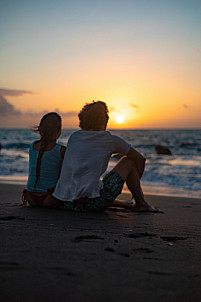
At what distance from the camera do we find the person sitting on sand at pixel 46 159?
3.77 meters

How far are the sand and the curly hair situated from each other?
1.08 metres

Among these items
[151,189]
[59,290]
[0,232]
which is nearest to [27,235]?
[0,232]

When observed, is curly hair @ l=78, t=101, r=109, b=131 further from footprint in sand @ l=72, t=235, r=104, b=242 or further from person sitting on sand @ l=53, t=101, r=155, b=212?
footprint in sand @ l=72, t=235, r=104, b=242

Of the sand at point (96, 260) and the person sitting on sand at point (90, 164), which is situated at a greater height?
the person sitting on sand at point (90, 164)

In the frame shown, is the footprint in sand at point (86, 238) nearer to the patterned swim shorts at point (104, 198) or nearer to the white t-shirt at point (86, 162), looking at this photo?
the white t-shirt at point (86, 162)

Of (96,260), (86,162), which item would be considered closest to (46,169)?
(86,162)

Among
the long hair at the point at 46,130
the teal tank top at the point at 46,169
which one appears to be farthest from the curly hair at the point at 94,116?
the teal tank top at the point at 46,169

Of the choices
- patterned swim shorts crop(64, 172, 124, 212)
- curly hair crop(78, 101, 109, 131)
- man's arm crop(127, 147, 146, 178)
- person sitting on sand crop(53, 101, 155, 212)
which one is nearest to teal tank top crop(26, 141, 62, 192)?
person sitting on sand crop(53, 101, 155, 212)

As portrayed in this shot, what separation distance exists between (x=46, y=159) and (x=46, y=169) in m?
0.13

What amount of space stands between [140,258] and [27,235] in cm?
94

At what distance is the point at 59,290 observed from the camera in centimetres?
159

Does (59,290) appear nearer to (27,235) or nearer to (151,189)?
(27,235)

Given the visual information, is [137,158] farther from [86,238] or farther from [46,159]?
[86,238]

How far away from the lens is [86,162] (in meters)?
3.43
